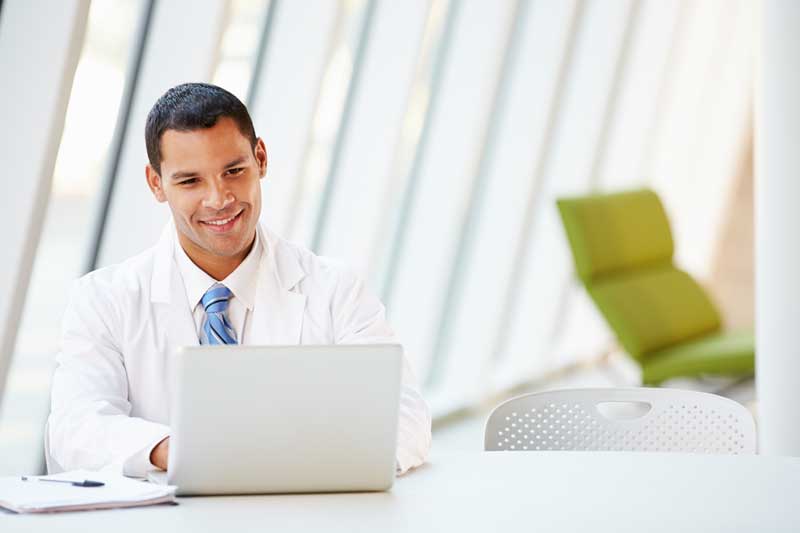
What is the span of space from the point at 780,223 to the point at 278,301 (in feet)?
6.72

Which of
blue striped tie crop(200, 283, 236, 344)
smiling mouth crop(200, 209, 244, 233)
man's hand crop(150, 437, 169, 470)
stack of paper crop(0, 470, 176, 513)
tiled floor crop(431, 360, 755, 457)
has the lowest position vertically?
tiled floor crop(431, 360, 755, 457)

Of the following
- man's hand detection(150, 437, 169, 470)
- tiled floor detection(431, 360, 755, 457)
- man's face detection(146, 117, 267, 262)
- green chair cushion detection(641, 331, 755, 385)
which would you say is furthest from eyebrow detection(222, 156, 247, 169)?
green chair cushion detection(641, 331, 755, 385)

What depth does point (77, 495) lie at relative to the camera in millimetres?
1963

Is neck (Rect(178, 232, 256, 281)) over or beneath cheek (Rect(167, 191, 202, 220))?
beneath

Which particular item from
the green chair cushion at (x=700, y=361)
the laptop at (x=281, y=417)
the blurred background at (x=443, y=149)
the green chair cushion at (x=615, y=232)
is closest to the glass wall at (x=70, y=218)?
the blurred background at (x=443, y=149)

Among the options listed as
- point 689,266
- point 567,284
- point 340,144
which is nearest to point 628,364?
point 567,284

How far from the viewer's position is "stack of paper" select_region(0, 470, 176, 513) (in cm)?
191

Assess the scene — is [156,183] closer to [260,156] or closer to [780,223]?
[260,156]

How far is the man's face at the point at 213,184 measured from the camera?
239 cm

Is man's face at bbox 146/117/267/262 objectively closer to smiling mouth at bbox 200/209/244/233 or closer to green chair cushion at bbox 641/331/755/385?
smiling mouth at bbox 200/209/244/233

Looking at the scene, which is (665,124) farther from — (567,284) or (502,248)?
(502,248)

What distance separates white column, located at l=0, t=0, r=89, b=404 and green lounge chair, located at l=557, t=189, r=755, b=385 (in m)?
2.83

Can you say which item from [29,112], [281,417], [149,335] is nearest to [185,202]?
[149,335]

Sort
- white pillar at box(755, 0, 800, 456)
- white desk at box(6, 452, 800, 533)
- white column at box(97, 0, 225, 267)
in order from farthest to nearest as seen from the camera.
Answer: white pillar at box(755, 0, 800, 456)
white column at box(97, 0, 225, 267)
white desk at box(6, 452, 800, 533)
